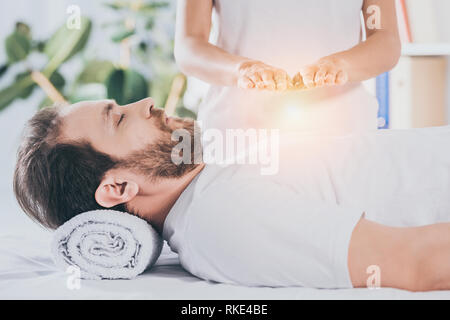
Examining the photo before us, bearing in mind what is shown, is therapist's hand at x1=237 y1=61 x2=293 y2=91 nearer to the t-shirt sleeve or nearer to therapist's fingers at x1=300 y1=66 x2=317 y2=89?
therapist's fingers at x1=300 y1=66 x2=317 y2=89

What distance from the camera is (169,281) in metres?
0.88

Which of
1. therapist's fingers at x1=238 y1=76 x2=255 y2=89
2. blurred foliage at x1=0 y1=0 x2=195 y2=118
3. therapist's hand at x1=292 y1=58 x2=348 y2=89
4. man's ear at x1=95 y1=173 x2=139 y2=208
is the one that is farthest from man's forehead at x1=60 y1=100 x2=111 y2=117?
blurred foliage at x1=0 y1=0 x2=195 y2=118

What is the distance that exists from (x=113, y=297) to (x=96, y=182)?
0.25 metres

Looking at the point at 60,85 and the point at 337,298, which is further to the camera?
the point at 60,85

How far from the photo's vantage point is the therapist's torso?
1271 millimetres

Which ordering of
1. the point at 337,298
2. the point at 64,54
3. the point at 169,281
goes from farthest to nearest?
the point at 64,54
the point at 169,281
the point at 337,298

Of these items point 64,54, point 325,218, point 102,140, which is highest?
point 64,54

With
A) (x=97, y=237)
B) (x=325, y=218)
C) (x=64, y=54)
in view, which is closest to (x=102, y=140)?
(x=97, y=237)

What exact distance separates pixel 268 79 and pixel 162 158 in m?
0.26

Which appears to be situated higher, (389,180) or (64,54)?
(64,54)

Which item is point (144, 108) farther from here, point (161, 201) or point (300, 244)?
point (300, 244)

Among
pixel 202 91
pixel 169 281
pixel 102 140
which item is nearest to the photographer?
pixel 169 281

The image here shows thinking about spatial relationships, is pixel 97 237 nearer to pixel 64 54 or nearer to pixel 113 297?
pixel 113 297

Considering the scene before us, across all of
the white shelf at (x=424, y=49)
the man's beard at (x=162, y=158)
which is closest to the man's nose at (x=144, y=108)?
the man's beard at (x=162, y=158)
